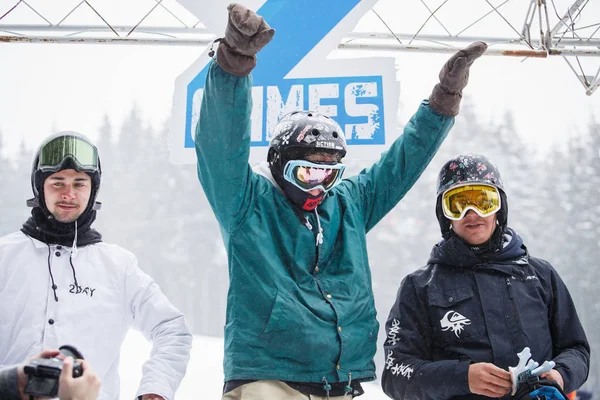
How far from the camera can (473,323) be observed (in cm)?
285

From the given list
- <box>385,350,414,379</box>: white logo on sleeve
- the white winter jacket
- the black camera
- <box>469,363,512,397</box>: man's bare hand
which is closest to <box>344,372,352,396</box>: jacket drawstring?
<box>385,350,414,379</box>: white logo on sleeve

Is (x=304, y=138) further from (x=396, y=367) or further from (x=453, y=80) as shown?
(x=396, y=367)

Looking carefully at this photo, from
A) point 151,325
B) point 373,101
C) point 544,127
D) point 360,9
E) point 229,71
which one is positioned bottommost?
point 151,325

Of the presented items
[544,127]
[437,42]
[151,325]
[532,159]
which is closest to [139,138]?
[532,159]

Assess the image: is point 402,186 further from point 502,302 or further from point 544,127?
point 544,127

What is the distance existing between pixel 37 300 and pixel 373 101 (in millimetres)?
2729

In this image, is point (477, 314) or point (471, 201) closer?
point (477, 314)

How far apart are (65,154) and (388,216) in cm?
2668

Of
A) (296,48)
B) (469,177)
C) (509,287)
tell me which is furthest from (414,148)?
(296,48)

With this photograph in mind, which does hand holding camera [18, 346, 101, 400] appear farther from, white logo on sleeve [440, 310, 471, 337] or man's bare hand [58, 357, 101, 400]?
white logo on sleeve [440, 310, 471, 337]

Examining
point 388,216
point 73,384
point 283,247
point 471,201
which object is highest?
point 388,216

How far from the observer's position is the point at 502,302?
9.44 feet

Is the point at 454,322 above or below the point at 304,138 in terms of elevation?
below

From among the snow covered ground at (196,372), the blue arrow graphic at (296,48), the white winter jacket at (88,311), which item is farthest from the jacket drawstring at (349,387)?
the snow covered ground at (196,372)
